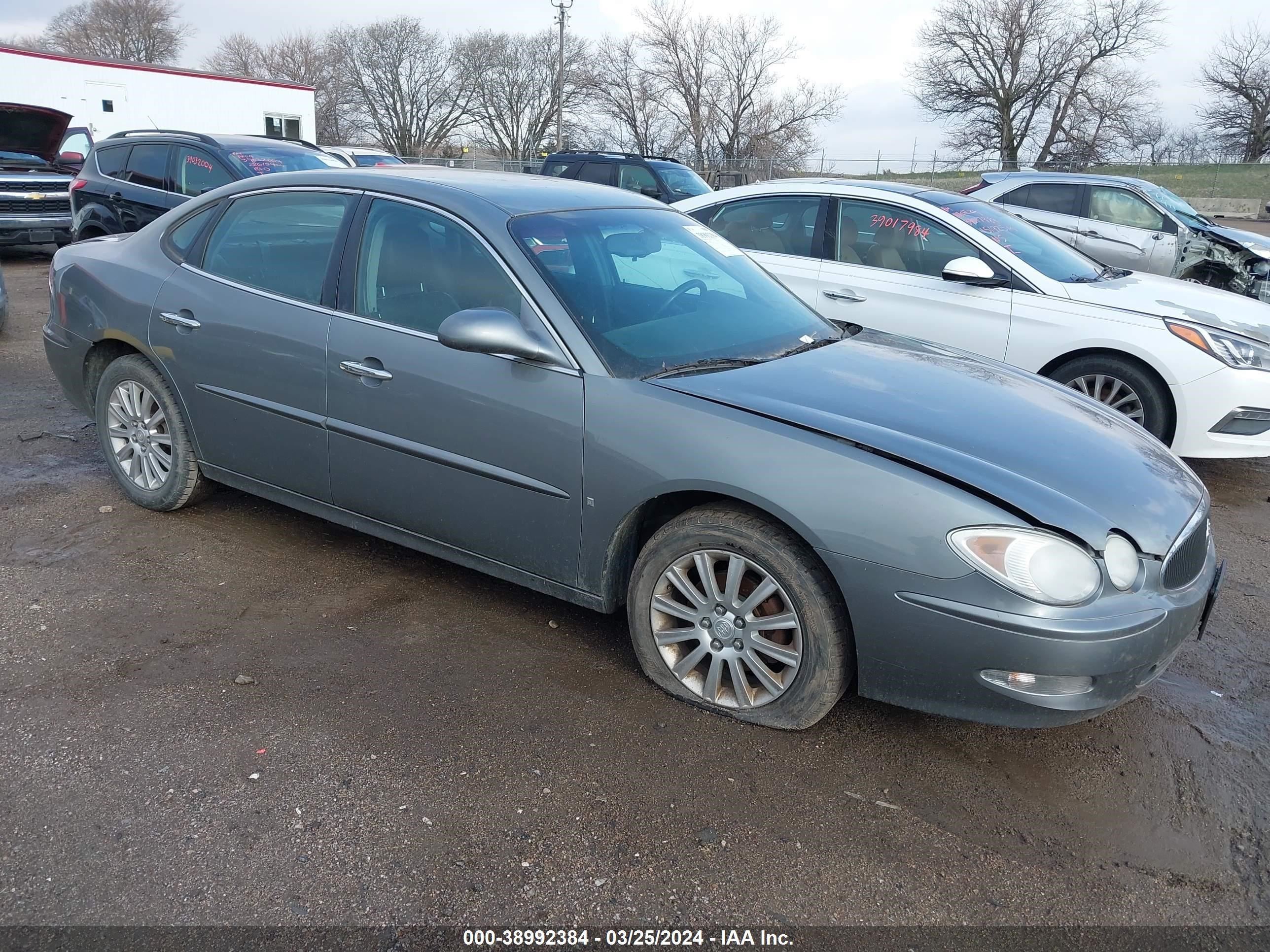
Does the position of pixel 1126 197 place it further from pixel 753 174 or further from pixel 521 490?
pixel 753 174

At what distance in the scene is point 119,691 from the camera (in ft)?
10.5

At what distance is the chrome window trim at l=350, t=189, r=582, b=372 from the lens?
3305mm

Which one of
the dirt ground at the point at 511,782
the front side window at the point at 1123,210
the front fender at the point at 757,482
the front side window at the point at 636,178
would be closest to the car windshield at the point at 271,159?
the dirt ground at the point at 511,782

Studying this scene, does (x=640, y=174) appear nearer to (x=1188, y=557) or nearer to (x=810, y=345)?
(x=810, y=345)

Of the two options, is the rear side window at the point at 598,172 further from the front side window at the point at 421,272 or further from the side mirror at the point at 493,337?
the side mirror at the point at 493,337

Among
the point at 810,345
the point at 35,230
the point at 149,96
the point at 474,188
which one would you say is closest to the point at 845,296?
the point at 810,345

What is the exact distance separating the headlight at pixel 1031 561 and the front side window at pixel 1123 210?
10.6 meters

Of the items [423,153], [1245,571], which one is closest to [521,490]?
[1245,571]

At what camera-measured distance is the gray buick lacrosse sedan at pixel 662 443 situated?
2.73 m

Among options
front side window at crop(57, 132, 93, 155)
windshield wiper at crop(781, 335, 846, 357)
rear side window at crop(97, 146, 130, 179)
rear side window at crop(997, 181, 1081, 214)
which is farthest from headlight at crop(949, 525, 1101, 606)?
front side window at crop(57, 132, 93, 155)

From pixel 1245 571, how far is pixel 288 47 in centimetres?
7279

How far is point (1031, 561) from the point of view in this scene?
2654mm

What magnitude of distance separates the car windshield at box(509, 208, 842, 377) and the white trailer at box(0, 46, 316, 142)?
24.9 meters

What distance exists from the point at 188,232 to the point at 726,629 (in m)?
3.12
